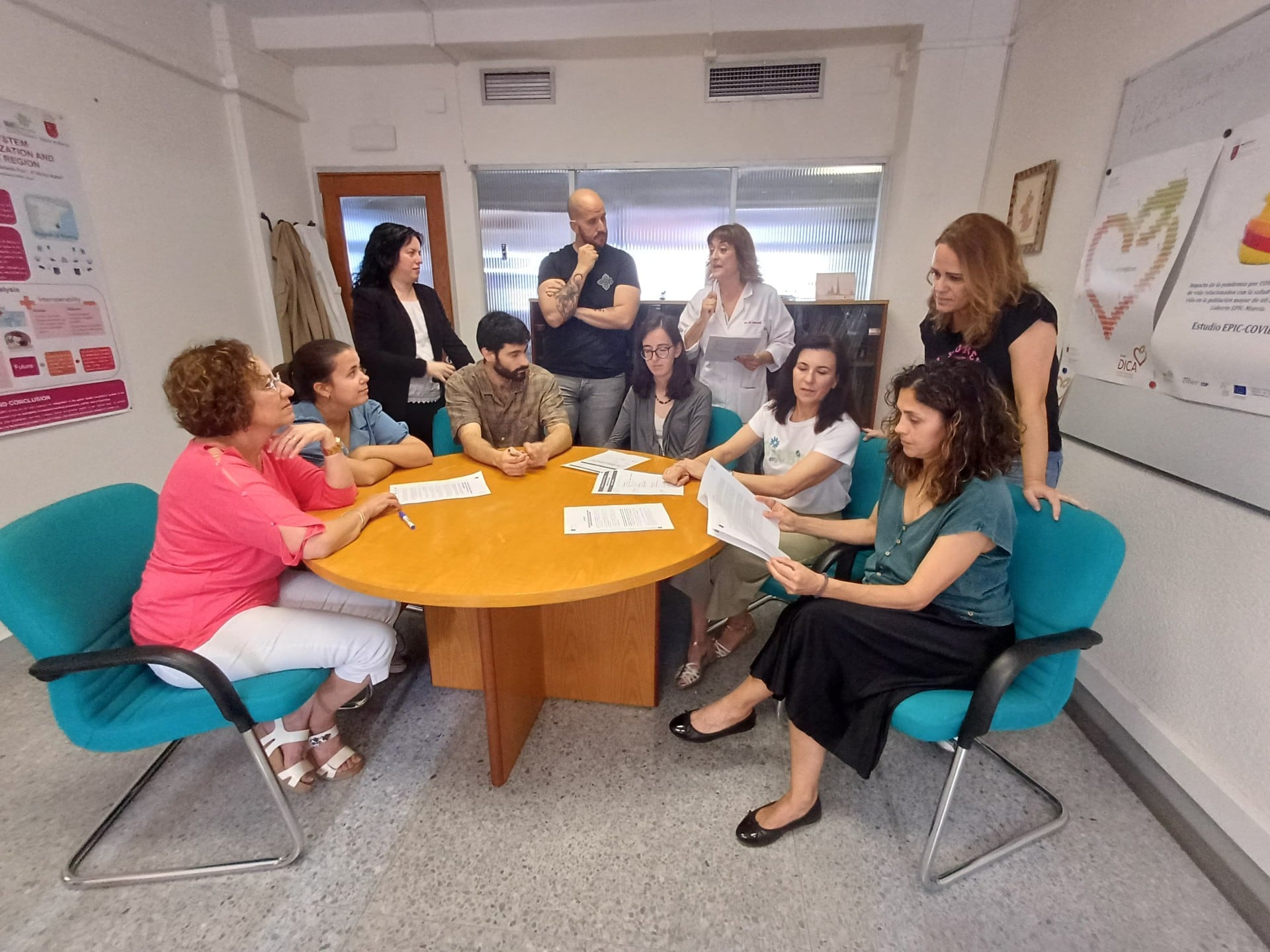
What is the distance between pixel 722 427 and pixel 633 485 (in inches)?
23.7

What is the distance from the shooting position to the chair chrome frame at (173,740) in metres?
1.14

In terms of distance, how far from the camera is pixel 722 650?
2.24m

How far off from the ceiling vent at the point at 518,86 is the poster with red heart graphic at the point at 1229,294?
3587mm

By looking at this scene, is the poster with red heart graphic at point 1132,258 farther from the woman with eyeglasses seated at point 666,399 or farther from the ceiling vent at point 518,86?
the ceiling vent at point 518,86

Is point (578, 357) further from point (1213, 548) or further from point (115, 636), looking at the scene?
point (1213, 548)

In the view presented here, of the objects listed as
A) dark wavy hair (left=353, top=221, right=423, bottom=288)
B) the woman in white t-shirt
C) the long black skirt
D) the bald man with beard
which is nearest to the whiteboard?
the long black skirt

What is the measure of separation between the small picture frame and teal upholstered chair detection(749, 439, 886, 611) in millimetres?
1289

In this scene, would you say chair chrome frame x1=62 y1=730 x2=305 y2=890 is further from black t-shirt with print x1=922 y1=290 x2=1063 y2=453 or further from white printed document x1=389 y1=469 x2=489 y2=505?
black t-shirt with print x1=922 y1=290 x2=1063 y2=453

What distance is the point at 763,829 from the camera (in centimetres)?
148

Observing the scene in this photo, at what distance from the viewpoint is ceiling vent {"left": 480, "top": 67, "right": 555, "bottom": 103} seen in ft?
12.7

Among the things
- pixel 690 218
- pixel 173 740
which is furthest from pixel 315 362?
pixel 690 218

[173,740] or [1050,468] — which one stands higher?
[1050,468]

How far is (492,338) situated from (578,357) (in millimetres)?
585

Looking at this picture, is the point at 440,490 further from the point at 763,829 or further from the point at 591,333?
the point at 763,829
